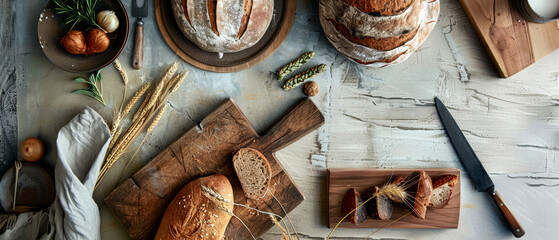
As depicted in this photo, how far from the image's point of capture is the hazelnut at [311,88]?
1.78 m

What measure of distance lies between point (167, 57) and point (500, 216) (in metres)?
1.74

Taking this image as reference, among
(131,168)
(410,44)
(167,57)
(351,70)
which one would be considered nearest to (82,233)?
(131,168)

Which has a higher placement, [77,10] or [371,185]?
[77,10]

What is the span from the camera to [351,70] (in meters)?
1.82

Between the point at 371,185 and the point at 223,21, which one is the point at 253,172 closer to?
the point at 371,185

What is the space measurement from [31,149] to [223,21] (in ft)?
3.39

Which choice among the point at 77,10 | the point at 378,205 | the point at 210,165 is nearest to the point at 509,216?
the point at 378,205

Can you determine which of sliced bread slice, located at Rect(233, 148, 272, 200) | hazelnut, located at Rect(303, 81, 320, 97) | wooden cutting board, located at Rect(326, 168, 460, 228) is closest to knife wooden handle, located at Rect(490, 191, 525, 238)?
wooden cutting board, located at Rect(326, 168, 460, 228)

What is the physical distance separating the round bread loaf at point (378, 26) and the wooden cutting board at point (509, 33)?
0.31m

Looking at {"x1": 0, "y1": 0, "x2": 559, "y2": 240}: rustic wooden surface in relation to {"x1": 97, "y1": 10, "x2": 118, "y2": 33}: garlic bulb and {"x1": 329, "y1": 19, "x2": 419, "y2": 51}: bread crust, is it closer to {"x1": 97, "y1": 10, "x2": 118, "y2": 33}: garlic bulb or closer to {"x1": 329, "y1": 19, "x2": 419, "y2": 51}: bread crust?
{"x1": 97, "y1": 10, "x2": 118, "y2": 33}: garlic bulb

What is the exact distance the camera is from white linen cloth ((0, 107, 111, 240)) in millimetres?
1634

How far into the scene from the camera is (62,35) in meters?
1.71

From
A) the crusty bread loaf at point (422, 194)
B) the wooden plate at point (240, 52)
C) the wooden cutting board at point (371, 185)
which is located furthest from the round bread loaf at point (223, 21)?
the crusty bread loaf at point (422, 194)

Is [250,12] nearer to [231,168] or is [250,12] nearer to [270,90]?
[270,90]
